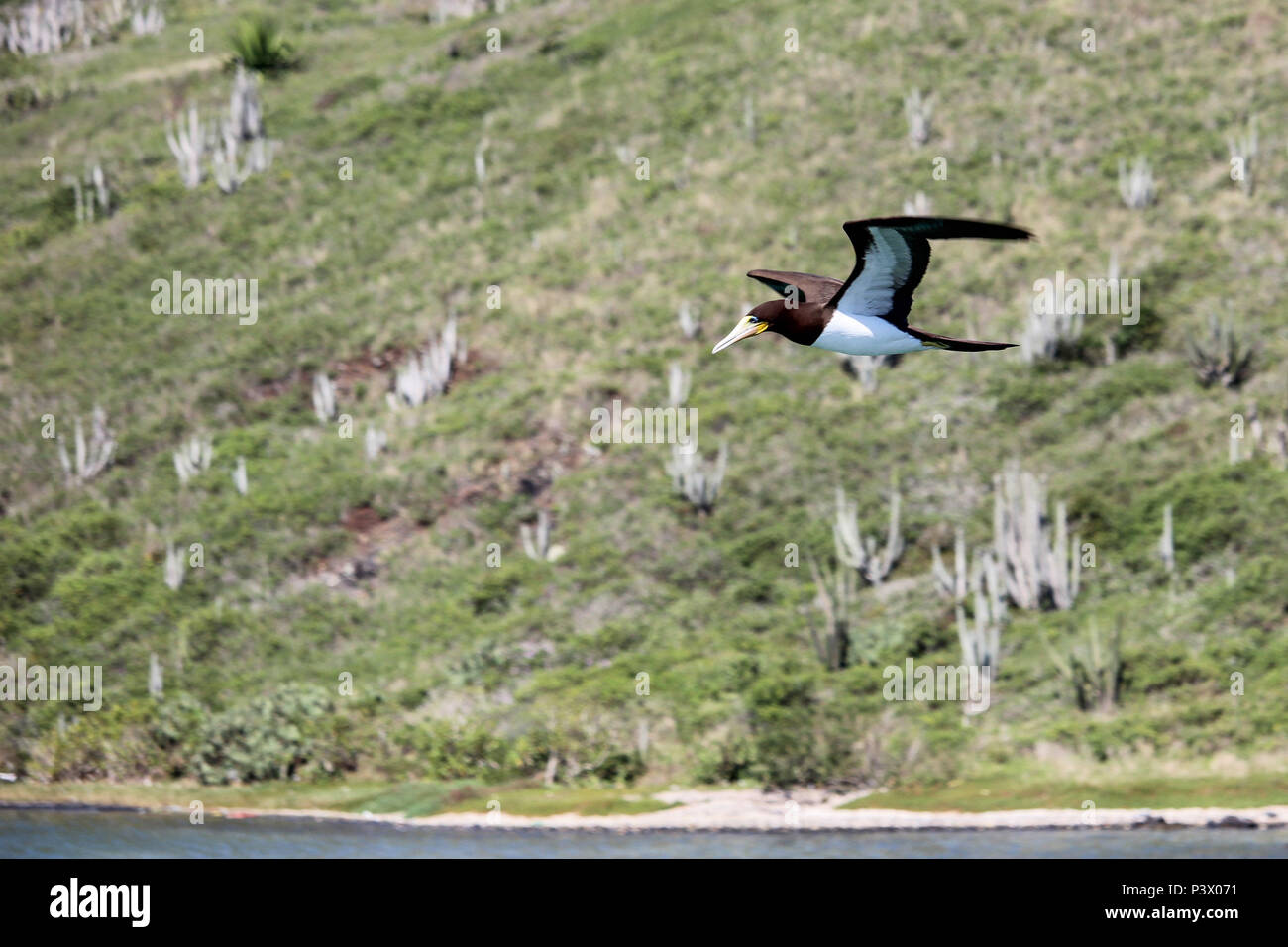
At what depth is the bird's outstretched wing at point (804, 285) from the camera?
10.6 meters

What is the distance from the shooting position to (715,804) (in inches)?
793

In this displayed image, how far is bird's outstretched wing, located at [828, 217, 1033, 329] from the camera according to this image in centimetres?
966

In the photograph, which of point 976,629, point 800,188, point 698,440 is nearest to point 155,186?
point 800,188

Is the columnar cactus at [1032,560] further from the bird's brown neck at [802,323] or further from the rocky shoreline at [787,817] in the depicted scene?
the bird's brown neck at [802,323]

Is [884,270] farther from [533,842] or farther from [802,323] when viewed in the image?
[533,842]

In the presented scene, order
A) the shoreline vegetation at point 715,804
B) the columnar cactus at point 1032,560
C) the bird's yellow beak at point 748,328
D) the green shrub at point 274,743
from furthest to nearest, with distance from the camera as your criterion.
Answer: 1. the columnar cactus at point 1032,560
2. the green shrub at point 274,743
3. the shoreline vegetation at point 715,804
4. the bird's yellow beak at point 748,328

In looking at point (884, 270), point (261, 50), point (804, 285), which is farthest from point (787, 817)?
point (261, 50)

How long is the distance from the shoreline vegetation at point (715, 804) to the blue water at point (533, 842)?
269mm

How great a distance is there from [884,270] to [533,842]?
1108 centimetres

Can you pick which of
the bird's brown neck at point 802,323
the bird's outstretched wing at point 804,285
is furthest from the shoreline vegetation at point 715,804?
the bird's brown neck at point 802,323

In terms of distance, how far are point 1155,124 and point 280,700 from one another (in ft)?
78.8

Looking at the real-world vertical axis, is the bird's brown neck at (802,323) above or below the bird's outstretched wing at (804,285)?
below

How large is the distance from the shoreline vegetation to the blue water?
0.88ft

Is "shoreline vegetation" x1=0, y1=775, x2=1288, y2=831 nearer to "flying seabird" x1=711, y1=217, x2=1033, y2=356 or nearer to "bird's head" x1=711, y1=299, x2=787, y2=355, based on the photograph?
"flying seabird" x1=711, y1=217, x2=1033, y2=356
